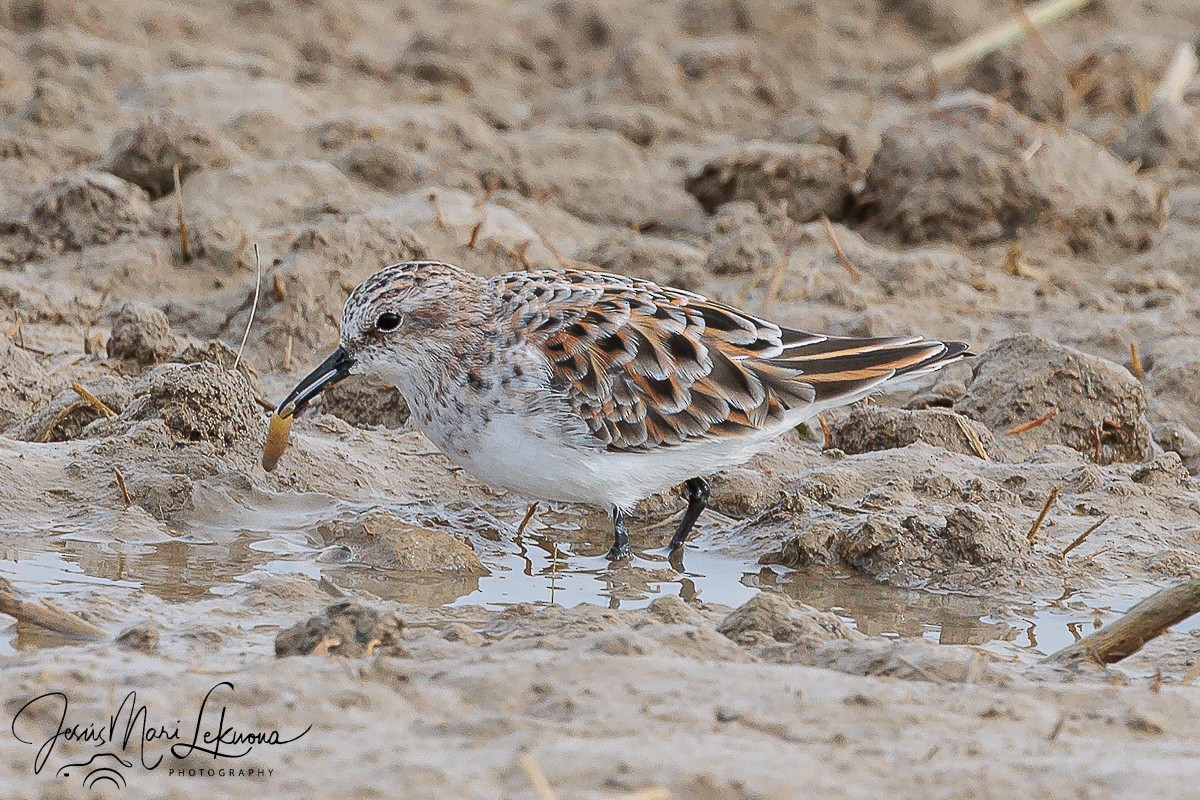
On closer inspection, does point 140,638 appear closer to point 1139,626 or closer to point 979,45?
point 1139,626

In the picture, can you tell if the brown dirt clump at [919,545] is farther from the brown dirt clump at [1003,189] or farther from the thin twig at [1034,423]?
the brown dirt clump at [1003,189]

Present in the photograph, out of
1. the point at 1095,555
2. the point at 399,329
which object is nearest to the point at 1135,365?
the point at 1095,555

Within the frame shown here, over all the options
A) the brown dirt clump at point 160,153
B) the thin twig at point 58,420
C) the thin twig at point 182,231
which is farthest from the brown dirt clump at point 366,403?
the brown dirt clump at point 160,153

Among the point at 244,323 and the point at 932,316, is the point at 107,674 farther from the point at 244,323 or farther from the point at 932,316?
the point at 932,316

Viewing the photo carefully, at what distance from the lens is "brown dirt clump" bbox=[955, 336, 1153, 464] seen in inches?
309

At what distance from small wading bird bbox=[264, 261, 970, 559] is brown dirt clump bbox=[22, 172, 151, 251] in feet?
11.4

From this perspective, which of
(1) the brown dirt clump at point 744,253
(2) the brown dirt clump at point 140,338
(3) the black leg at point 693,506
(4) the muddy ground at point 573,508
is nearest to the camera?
(4) the muddy ground at point 573,508

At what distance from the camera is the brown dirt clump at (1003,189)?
10633 mm

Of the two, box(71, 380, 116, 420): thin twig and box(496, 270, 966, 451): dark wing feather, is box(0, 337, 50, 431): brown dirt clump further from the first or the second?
box(496, 270, 966, 451): dark wing feather

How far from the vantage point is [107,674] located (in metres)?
4.57

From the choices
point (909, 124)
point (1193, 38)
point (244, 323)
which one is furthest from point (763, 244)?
point (1193, 38)

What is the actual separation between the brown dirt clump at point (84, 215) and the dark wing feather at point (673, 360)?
3659 mm

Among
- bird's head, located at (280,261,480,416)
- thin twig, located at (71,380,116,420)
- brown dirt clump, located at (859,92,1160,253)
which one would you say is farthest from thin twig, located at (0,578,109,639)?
brown dirt clump, located at (859,92,1160,253)

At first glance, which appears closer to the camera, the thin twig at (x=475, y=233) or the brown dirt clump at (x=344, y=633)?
the brown dirt clump at (x=344, y=633)
